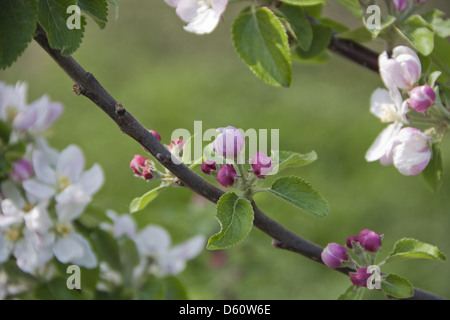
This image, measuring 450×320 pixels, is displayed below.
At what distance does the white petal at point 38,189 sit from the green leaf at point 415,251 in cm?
41

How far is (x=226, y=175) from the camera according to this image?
55cm

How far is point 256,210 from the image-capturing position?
56 centimetres

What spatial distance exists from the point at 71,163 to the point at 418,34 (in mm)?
459

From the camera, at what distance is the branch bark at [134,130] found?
507mm

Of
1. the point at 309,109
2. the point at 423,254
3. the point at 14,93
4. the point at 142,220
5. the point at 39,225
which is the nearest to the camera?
the point at 423,254

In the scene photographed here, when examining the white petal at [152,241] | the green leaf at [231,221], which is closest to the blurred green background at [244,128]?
the white petal at [152,241]

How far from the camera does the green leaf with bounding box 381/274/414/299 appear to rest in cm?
54

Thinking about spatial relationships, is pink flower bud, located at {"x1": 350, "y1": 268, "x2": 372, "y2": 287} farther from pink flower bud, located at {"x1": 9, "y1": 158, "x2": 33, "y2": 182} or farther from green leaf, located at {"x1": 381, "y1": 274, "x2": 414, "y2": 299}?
pink flower bud, located at {"x1": 9, "y1": 158, "x2": 33, "y2": 182}

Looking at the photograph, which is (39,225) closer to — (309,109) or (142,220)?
(142,220)

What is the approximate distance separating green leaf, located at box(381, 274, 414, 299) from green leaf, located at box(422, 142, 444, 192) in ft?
0.53

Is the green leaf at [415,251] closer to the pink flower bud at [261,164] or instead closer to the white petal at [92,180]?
the pink flower bud at [261,164]

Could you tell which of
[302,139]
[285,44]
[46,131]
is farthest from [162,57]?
[285,44]

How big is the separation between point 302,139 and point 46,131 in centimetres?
214

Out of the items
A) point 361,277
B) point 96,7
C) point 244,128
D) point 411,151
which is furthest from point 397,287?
point 244,128
